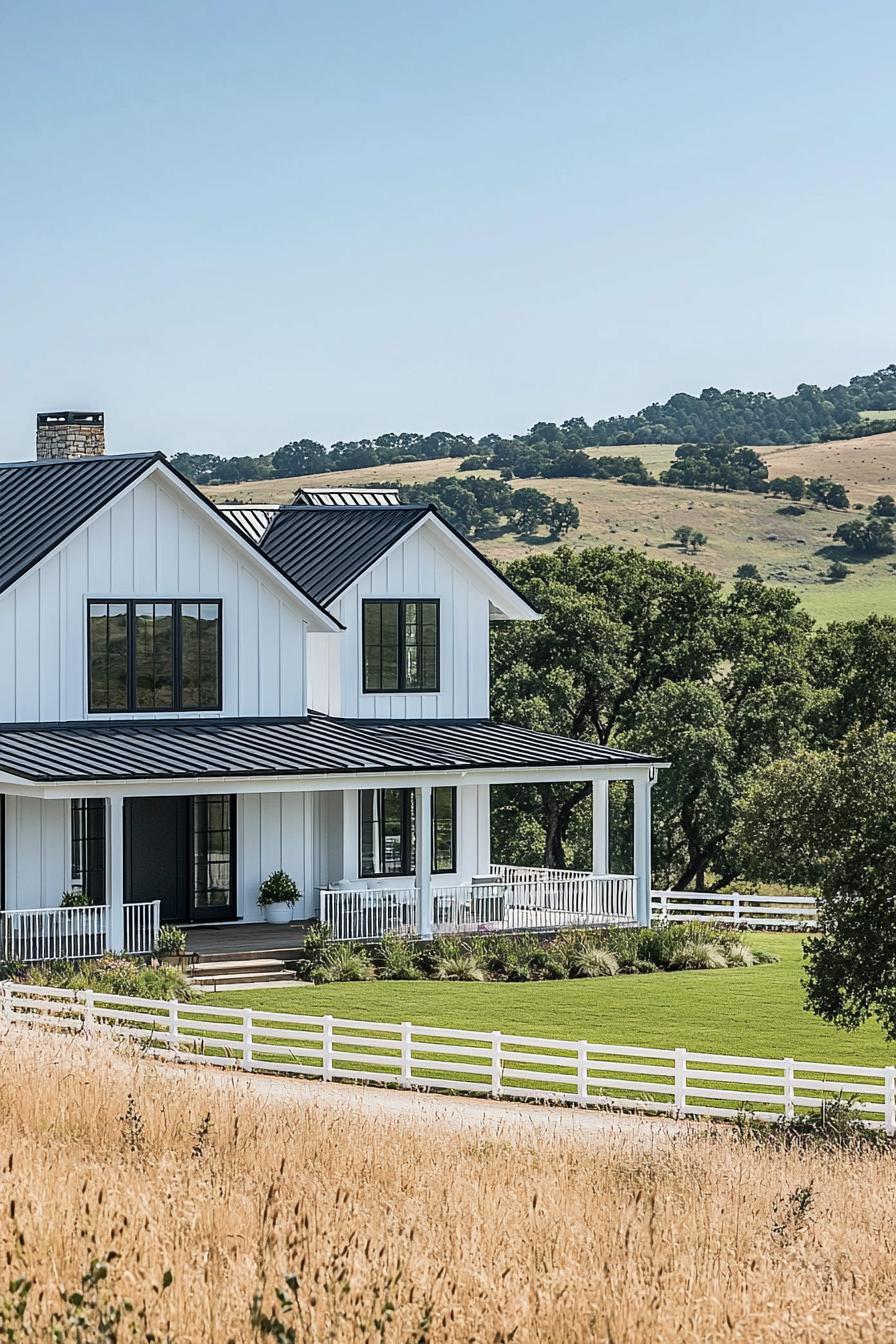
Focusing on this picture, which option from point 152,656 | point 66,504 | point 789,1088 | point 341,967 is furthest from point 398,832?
point 789,1088

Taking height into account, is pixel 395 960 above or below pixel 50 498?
below

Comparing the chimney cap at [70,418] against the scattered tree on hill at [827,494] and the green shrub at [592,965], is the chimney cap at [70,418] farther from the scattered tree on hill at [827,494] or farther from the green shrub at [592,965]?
the scattered tree on hill at [827,494]

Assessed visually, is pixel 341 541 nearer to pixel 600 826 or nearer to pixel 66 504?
pixel 66 504

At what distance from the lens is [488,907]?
34.3 m

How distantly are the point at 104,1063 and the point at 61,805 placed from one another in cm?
1455

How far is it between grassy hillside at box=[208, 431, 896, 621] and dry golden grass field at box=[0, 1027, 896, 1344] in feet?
281

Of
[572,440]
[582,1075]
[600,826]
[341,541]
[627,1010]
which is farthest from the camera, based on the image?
[572,440]

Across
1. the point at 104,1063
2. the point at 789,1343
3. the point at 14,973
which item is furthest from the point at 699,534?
the point at 789,1343

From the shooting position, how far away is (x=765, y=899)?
134 ft

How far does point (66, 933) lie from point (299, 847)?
5377 mm

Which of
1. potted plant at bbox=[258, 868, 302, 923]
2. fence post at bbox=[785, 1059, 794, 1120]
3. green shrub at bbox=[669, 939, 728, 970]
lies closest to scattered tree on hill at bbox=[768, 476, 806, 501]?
green shrub at bbox=[669, 939, 728, 970]

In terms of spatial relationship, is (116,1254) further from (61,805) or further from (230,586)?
(230,586)

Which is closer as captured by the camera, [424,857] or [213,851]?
[424,857]

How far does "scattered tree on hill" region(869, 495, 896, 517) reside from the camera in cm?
11925
